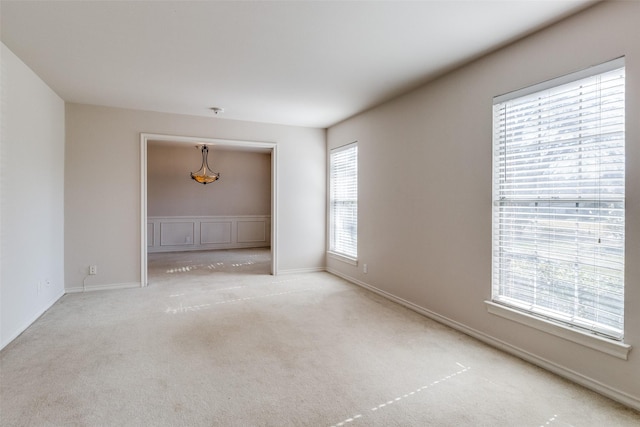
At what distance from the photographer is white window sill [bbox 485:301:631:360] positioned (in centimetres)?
200

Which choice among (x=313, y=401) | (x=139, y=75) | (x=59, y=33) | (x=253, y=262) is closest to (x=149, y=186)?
(x=253, y=262)

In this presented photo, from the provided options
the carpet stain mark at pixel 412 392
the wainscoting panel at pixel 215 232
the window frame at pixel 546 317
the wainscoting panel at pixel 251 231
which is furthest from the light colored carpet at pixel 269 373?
the wainscoting panel at pixel 251 231

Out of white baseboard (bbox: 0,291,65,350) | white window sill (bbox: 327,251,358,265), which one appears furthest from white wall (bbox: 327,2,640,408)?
white baseboard (bbox: 0,291,65,350)

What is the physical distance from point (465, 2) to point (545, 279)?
80.9 inches

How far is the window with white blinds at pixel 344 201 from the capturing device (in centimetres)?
511

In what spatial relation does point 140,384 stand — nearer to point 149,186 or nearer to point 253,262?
point 253,262

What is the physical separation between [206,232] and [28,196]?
562 centimetres

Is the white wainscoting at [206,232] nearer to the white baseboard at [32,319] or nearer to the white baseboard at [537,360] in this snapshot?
the white baseboard at [32,319]

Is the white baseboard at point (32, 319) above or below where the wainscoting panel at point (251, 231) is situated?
below

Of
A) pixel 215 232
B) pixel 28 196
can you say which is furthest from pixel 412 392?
pixel 215 232

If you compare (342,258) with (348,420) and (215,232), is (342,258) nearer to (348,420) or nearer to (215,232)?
(348,420)

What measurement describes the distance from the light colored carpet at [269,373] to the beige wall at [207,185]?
4.99m

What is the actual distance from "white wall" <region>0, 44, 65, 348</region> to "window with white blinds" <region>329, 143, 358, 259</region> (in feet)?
12.6

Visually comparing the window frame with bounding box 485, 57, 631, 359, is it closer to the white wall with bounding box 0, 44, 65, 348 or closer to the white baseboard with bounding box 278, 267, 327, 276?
the white baseboard with bounding box 278, 267, 327, 276
